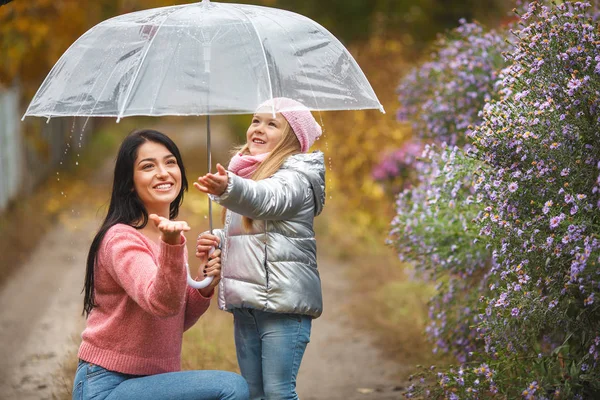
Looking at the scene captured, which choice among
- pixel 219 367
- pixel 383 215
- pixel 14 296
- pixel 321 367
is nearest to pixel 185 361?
pixel 219 367

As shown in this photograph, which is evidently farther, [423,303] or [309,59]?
[423,303]

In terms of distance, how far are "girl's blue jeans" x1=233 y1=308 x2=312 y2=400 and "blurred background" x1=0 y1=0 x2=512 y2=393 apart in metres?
1.44

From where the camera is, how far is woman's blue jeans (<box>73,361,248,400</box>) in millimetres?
3051

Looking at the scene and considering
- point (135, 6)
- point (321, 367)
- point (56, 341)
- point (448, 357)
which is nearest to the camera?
point (448, 357)

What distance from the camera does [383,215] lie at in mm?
10141

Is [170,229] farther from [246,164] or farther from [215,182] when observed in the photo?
[246,164]

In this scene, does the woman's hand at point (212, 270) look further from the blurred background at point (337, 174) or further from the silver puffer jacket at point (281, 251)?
the blurred background at point (337, 174)

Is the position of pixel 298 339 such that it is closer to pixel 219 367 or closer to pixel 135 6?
pixel 219 367

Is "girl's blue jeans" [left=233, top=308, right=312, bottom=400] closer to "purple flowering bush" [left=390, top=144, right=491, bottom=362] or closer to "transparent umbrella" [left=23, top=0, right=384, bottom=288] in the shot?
"transparent umbrella" [left=23, top=0, right=384, bottom=288]

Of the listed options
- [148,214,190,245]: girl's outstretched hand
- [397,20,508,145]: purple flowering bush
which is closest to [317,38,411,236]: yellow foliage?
[397,20,508,145]: purple flowering bush

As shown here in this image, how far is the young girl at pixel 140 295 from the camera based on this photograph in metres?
2.94

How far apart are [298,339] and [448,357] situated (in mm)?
2124

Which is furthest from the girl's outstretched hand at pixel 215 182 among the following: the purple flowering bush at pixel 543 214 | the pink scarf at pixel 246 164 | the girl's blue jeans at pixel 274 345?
the purple flowering bush at pixel 543 214

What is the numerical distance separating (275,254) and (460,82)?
8.70ft
